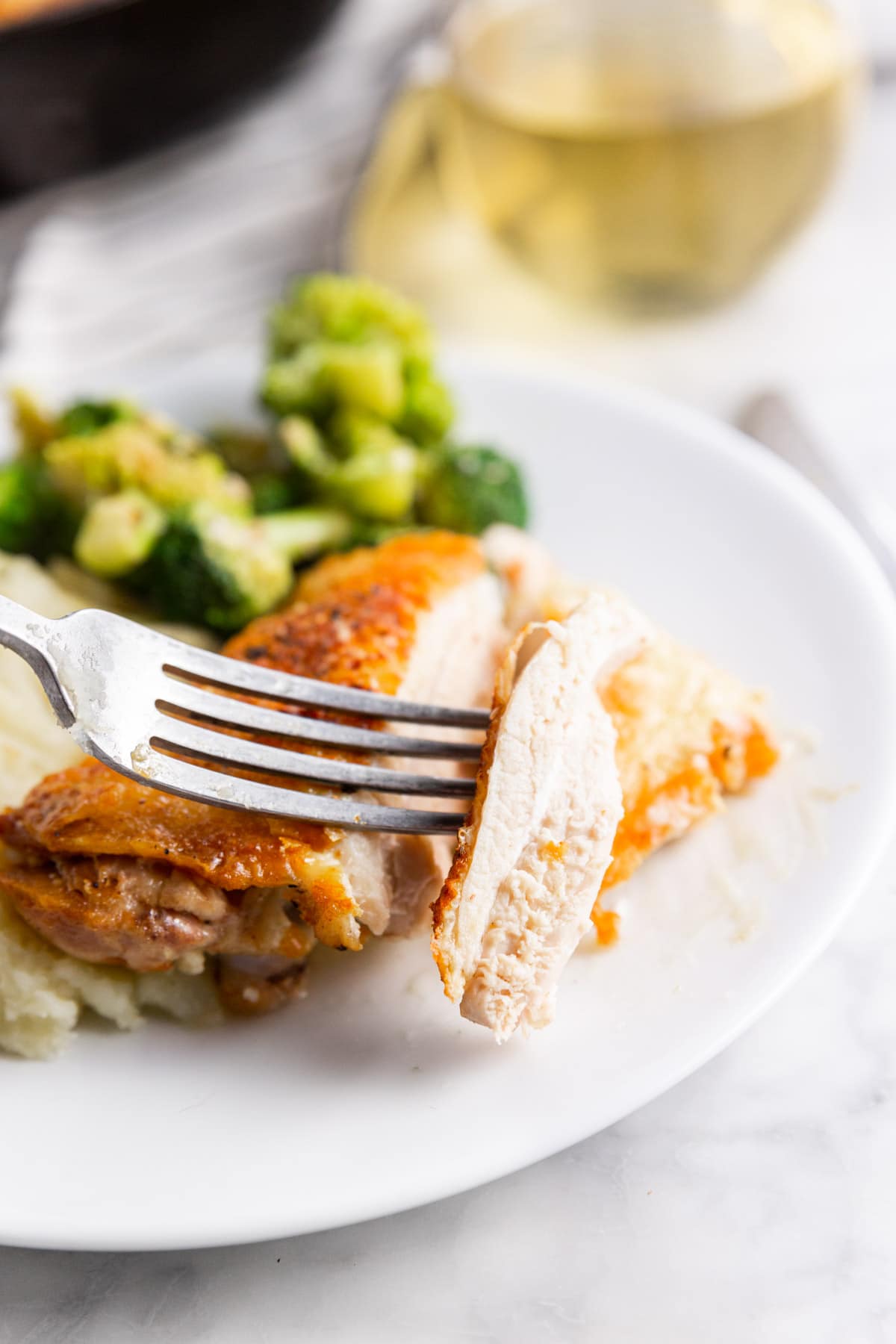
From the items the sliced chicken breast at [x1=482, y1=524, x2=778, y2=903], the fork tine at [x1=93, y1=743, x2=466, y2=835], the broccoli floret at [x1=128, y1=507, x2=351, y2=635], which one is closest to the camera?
the fork tine at [x1=93, y1=743, x2=466, y2=835]

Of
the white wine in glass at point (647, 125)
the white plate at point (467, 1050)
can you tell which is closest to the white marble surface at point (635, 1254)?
the white plate at point (467, 1050)

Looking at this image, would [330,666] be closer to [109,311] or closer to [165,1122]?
[165,1122]

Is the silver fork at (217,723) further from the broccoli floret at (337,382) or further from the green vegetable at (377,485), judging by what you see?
the broccoli floret at (337,382)

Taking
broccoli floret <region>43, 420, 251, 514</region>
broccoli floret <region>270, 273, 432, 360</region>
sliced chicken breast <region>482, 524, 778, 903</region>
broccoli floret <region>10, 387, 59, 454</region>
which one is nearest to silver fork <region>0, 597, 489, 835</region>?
sliced chicken breast <region>482, 524, 778, 903</region>

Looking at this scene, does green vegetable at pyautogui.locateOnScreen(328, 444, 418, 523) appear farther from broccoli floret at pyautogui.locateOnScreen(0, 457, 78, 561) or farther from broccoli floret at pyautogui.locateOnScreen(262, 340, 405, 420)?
broccoli floret at pyautogui.locateOnScreen(0, 457, 78, 561)

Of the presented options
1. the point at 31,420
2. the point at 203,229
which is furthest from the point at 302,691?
the point at 203,229
